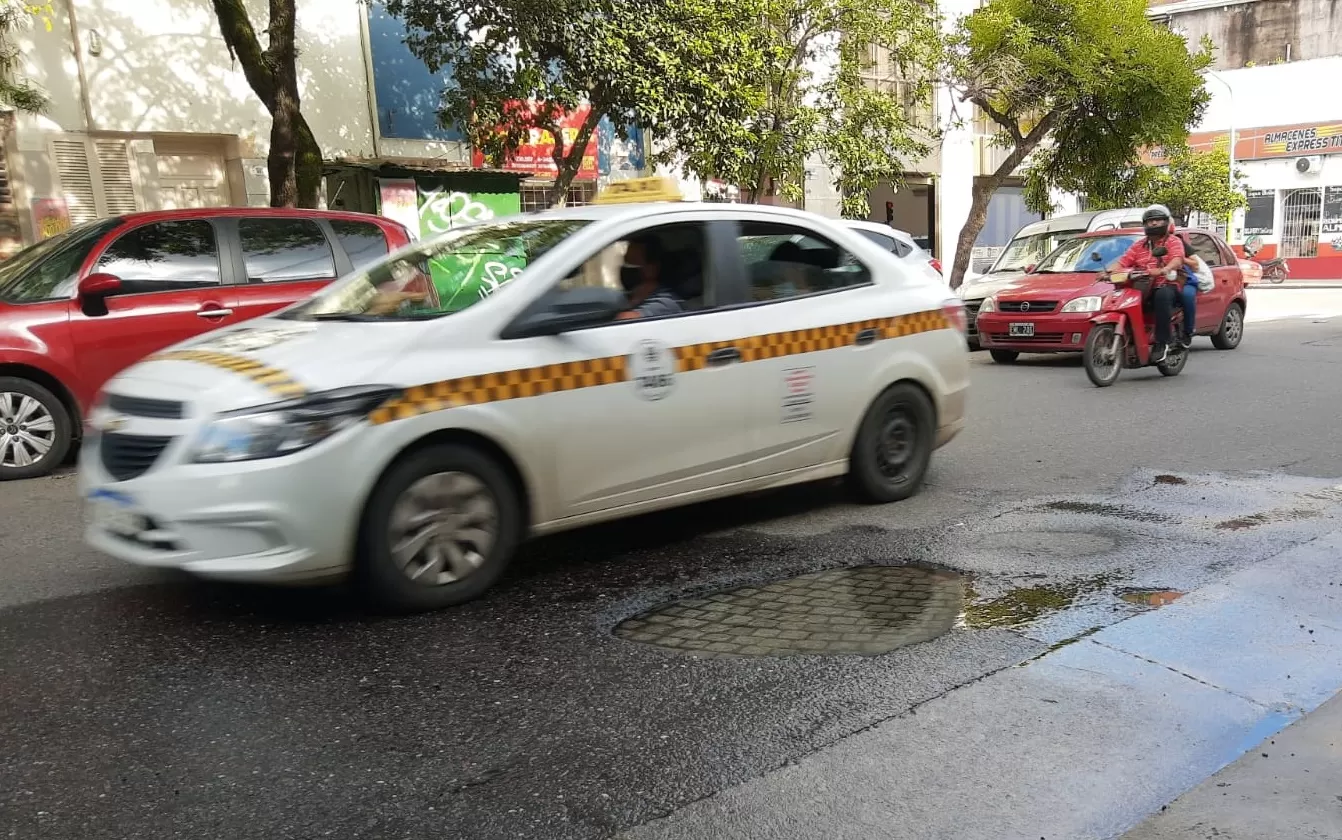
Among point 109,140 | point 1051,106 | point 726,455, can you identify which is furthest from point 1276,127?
point 726,455

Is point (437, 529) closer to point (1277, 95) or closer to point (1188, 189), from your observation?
point (1188, 189)

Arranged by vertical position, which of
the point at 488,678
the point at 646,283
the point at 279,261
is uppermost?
the point at 279,261

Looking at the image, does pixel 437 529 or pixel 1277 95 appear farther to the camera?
pixel 1277 95

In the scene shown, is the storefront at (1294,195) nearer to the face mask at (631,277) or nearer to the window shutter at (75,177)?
the window shutter at (75,177)

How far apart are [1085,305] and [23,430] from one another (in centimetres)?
Result: 1017

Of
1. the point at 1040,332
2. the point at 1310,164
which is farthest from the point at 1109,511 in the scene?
the point at 1310,164

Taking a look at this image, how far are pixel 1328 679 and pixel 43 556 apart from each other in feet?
18.6

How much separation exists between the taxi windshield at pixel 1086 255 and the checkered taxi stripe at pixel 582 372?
8012mm

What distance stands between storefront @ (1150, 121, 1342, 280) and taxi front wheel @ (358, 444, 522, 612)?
36.2 m

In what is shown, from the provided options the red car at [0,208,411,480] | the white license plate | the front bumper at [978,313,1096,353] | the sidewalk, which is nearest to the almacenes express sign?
the front bumper at [978,313,1096,353]

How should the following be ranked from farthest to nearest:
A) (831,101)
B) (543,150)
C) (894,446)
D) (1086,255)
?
(543,150) → (831,101) → (1086,255) → (894,446)

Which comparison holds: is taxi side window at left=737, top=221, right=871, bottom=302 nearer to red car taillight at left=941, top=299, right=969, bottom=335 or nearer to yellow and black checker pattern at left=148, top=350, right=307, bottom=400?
red car taillight at left=941, top=299, right=969, bottom=335

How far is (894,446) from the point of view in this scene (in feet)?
19.7

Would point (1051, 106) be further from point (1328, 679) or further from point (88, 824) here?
point (88, 824)
